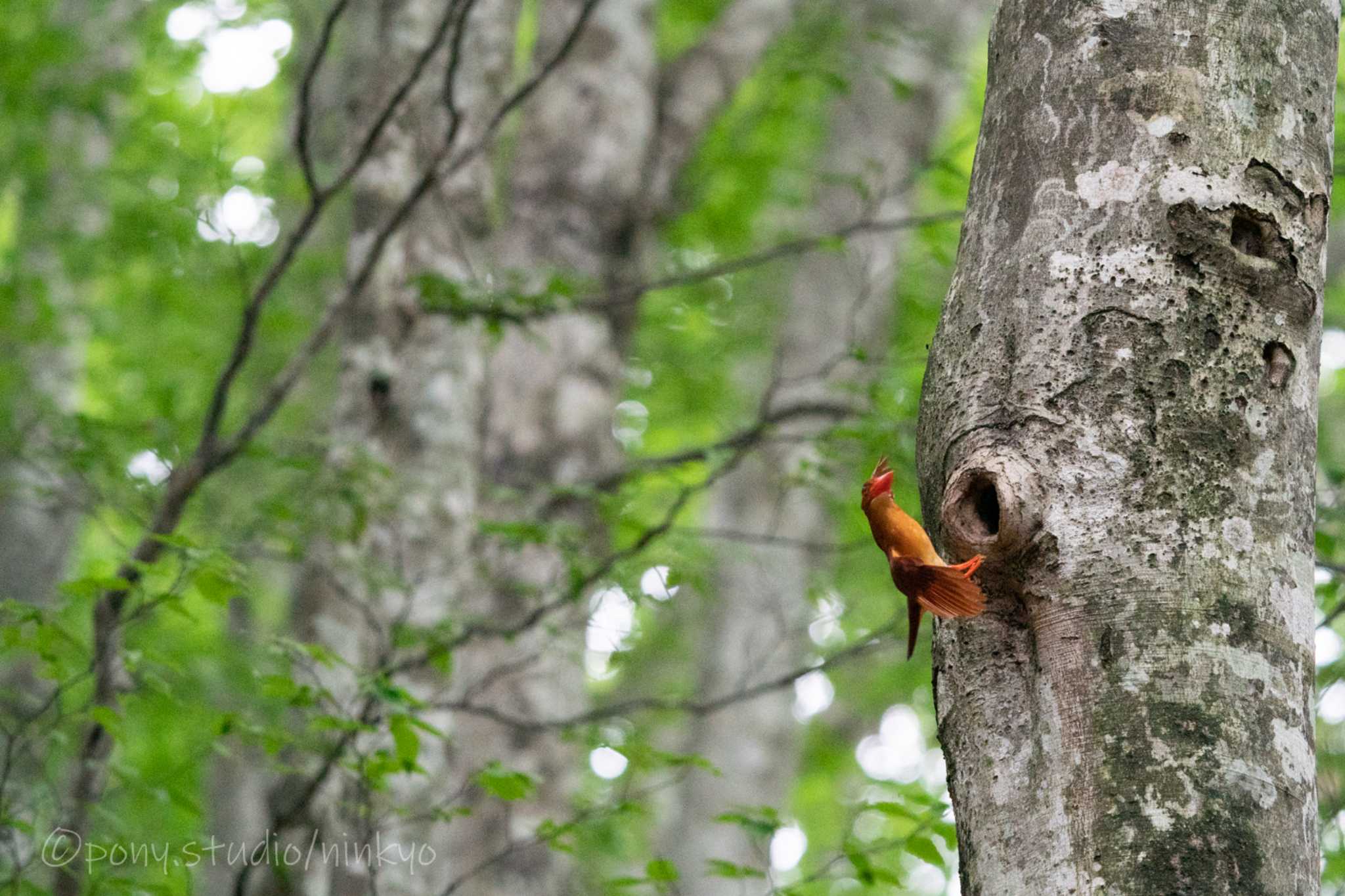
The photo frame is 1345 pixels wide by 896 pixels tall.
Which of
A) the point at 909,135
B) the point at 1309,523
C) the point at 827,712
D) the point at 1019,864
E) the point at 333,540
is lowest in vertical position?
the point at 1019,864

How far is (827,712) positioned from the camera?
11656 mm

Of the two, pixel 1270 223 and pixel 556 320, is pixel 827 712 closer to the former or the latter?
pixel 556 320

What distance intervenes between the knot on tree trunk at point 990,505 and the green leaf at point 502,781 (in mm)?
1516

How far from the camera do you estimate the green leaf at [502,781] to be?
270 cm

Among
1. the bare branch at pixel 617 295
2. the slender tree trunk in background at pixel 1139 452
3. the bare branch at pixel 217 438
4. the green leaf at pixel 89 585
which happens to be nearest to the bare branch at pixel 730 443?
the bare branch at pixel 617 295

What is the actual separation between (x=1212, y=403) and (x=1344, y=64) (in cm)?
786

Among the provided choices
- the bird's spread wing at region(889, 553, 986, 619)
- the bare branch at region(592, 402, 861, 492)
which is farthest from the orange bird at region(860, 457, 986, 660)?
the bare branch at region(592, 402, 861, 492)

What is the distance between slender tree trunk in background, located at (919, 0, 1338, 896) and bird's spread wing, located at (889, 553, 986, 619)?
0.06m

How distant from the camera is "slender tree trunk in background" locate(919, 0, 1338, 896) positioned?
1.29 m

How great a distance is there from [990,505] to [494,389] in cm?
464

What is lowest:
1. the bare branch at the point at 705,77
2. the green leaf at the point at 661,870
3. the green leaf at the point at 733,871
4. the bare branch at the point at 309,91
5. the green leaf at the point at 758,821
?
the green leaf at the point at 661,870

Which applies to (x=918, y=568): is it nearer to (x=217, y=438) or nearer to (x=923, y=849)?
(x=923, y=849)

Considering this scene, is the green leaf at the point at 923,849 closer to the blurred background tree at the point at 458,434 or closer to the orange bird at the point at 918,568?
the blurred background tree at the point at 458,434

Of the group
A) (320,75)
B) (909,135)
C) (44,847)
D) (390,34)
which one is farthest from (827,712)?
(44,847)
